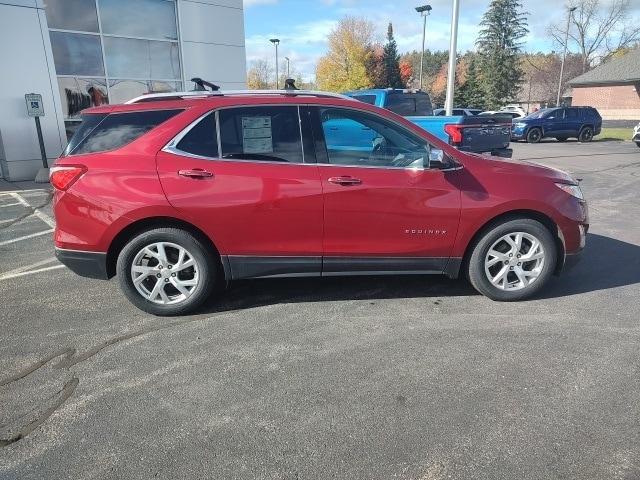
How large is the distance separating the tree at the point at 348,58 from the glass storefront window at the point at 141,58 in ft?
143

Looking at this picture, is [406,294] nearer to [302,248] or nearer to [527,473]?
[302,248]

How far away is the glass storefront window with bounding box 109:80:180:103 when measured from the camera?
501 inches

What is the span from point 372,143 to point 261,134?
949mm

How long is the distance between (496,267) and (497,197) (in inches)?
25.5

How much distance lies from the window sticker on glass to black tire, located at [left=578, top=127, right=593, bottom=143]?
Result: 24982 mm

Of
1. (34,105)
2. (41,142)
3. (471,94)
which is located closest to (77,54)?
(34,105)

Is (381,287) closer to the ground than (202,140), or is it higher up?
closer to the ground

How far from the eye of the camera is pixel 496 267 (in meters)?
4.25

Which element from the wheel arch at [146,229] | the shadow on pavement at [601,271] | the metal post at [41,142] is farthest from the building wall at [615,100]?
the wheel arch at [146,229]

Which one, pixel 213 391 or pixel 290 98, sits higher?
pixel 290 98

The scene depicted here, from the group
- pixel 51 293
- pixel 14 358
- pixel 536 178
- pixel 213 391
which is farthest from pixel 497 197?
pixel 51 293

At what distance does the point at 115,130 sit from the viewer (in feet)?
12.7

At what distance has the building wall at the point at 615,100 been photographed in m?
40.5

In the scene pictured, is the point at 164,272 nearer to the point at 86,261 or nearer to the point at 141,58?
the point at 86,261
